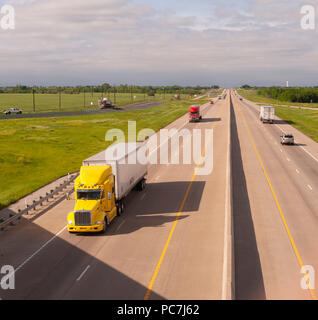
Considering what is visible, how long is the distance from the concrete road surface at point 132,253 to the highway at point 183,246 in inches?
1.9

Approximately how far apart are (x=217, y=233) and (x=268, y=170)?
19092mm

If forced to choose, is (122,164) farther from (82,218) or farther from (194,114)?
(194,114)

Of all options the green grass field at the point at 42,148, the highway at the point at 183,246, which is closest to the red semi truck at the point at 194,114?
the green grass field at the point at 42,148

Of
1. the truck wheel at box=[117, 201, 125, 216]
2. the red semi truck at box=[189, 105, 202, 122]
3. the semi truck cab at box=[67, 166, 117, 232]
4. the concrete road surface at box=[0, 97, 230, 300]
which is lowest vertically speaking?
the concrete road surface at box=[0, 97, 230, 300]

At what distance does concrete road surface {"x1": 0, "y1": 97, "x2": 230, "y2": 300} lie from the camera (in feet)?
55.6

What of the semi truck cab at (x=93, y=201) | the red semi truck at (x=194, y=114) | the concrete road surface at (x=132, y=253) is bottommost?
the concrete road surface at (x=132, y=253)

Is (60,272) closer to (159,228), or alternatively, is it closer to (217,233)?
(159,228)

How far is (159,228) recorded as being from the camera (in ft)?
80.1

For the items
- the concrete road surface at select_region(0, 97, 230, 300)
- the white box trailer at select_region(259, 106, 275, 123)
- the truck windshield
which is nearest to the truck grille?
the concrete road surface at select_region(0, 97, 230, 300)

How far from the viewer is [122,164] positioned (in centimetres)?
2700

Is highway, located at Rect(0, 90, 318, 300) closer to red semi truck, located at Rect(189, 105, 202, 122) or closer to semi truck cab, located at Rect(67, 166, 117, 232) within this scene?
semi truck cab, located at Rect(67, 166, 117, 232)

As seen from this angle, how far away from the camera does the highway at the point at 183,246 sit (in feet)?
55.8

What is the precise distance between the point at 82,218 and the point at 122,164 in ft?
17.6

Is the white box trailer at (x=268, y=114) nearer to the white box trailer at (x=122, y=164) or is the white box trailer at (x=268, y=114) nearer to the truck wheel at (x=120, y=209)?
the white box trailer at (x=122, y=164)
